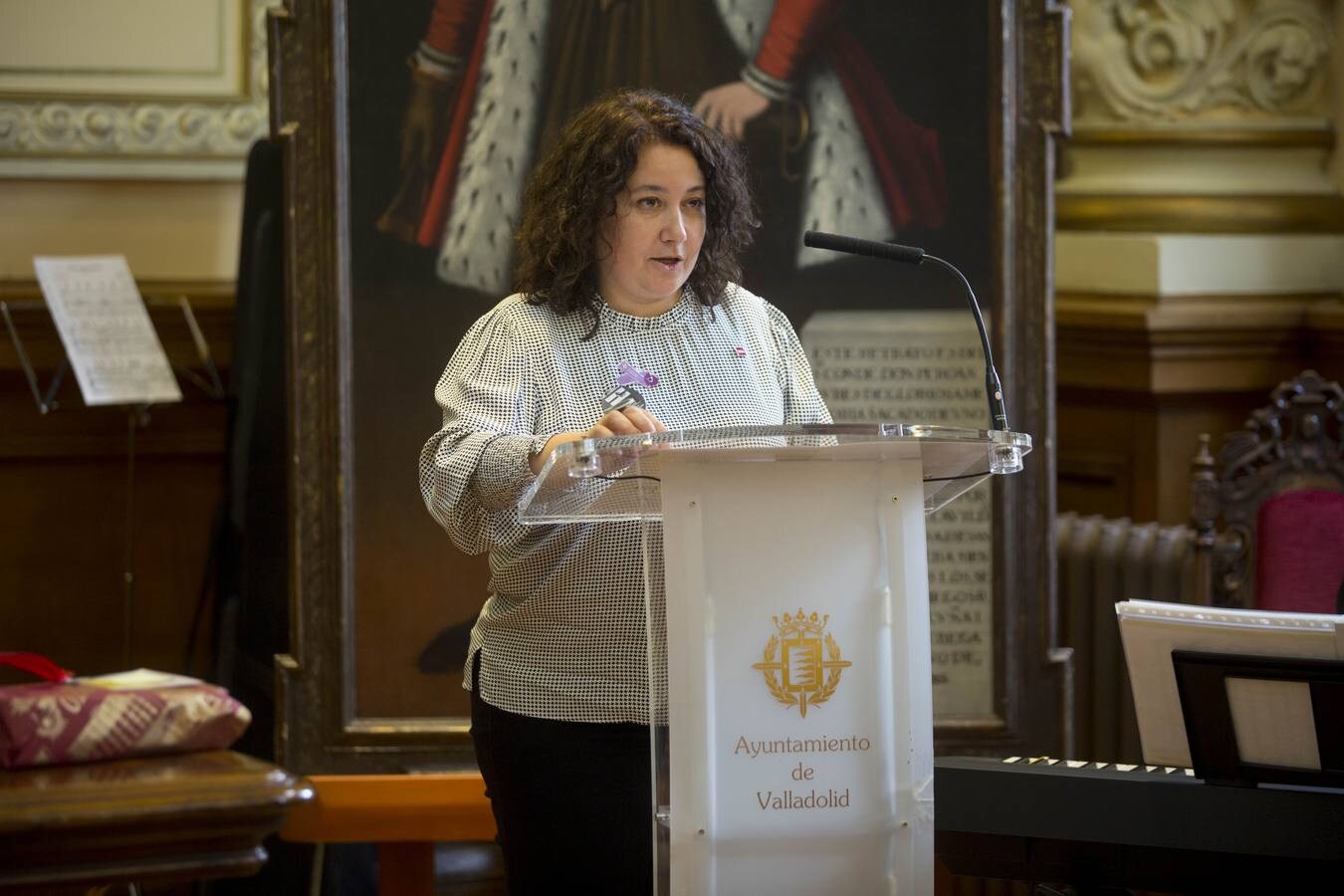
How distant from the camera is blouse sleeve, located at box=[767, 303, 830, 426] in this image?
2273mm

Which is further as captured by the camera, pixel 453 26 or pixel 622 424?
pixel 453 26

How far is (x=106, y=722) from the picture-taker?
127 centimetres

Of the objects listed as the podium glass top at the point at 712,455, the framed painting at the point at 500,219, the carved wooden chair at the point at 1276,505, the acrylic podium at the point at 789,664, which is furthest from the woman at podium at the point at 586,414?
the carved wooden chair at the point at 1276,505

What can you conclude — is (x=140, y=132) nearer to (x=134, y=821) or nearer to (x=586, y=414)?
(x=586, y=414)

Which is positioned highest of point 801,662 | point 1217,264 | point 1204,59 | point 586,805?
point 1204,59

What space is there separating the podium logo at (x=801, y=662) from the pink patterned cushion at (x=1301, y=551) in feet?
6.55

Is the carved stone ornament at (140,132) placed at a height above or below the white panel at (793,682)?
above

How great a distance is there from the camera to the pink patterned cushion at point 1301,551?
3.47 meters

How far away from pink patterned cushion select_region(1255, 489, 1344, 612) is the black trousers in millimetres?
1872

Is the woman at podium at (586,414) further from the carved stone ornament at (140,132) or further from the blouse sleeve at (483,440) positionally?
the carved stone ornament at (140,132)

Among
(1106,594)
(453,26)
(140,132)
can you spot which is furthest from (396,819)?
(140,132)

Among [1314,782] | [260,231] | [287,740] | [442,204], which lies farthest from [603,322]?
[260,231]

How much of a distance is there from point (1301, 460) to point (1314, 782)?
1.69 meters

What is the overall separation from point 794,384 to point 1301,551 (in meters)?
1.67
